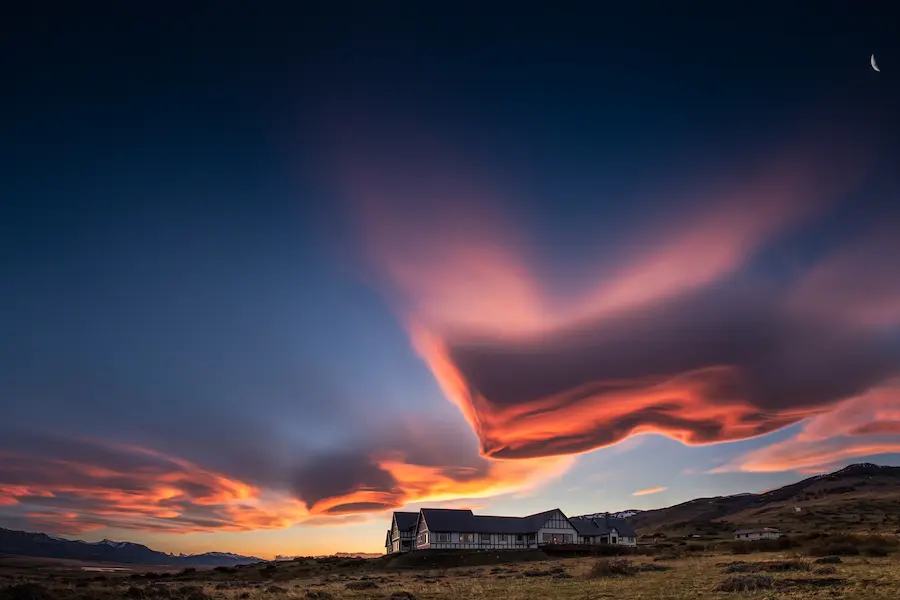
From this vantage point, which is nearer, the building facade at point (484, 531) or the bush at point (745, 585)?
the bush at point (745, 585)

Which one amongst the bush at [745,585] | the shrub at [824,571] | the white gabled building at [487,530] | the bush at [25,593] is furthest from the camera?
the white gabled building at [487,530]

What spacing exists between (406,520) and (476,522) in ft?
63.7

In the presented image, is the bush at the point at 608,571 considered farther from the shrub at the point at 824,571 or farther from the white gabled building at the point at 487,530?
the white gabled building at the point at 487,530

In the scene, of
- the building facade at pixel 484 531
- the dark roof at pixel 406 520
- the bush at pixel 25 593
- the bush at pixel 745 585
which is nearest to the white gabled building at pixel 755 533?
the building facade at pixel 484 531

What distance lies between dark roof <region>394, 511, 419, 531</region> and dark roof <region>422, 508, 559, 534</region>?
1102 centimetres

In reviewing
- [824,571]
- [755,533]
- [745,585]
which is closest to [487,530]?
[755,533]

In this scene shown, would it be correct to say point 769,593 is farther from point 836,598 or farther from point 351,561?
point 351,561

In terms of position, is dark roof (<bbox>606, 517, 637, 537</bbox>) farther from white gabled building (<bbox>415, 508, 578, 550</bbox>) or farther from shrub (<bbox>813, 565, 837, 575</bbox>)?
shrub (<bbox>813, 565, 837, 575</bbox>)

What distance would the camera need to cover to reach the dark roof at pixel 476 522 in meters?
112

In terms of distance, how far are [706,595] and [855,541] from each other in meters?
50.9

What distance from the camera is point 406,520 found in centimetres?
12775

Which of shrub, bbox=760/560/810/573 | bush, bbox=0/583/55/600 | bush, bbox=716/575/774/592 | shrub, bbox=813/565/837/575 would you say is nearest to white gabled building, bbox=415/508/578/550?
shrub, bbox=760/560/810/573

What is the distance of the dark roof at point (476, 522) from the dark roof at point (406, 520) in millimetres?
11018

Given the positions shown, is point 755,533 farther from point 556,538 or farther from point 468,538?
point 468,538
